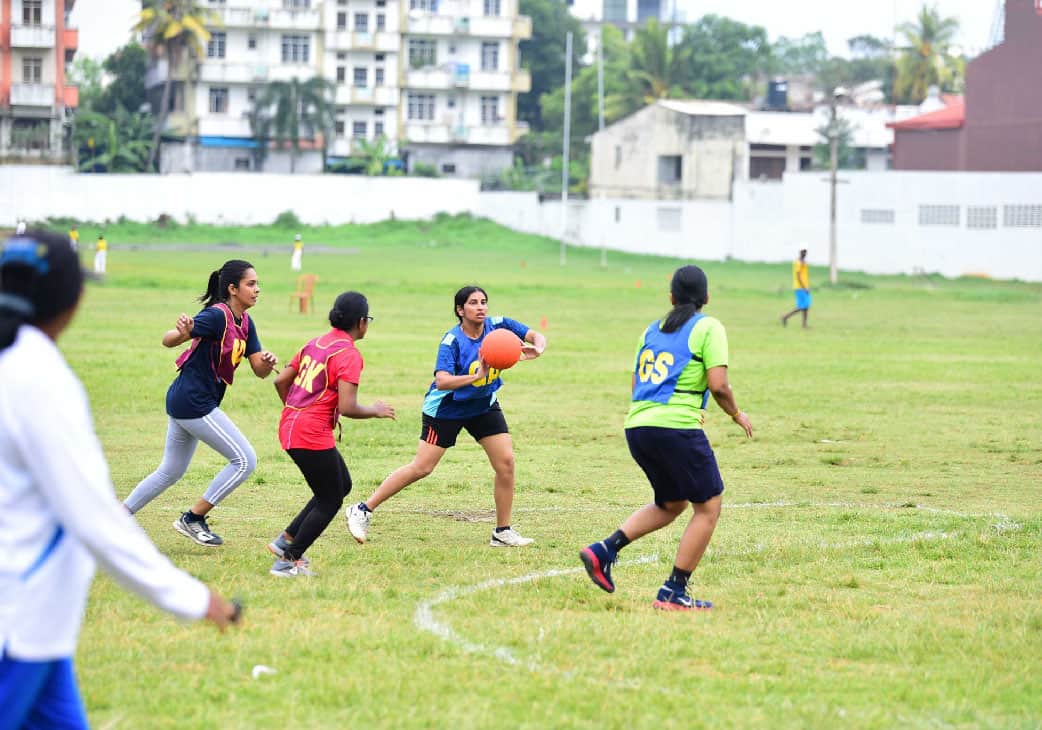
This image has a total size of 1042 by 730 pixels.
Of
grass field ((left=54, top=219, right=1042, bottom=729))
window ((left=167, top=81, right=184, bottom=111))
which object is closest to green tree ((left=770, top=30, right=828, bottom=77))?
window ((left=167, top=81, right=184, bottom=111))

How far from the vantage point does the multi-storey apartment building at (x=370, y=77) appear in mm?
89375

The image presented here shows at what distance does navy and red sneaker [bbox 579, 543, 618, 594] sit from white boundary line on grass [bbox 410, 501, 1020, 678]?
724mm

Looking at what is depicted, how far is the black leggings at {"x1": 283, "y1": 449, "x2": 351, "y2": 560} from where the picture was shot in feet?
29.4

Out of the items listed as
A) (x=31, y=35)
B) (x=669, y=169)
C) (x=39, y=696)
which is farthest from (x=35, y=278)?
(x=31, y=35)

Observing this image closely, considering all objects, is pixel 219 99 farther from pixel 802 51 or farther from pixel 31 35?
pixel 802 51

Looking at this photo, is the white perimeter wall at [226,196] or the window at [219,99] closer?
the white perimeter wall at [226,196]

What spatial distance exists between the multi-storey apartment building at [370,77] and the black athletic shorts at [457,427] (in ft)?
264

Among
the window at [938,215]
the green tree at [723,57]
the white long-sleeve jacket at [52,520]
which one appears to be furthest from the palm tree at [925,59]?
the white long-sleeve jacket at [52,520]

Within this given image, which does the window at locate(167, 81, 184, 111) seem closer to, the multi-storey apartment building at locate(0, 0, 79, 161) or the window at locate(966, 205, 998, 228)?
the multi-storey apartment building at locate(0, 0, 79, 161)

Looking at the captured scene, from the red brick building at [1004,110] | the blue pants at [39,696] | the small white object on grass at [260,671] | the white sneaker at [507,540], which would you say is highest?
the red brick building at [1004,110]

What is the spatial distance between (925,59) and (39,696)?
327ft

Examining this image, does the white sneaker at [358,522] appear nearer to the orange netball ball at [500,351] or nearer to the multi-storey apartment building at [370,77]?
the orange netball ball at [500,351]

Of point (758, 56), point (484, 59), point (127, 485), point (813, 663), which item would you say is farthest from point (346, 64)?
point (813, 663)

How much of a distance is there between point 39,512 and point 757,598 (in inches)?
212
